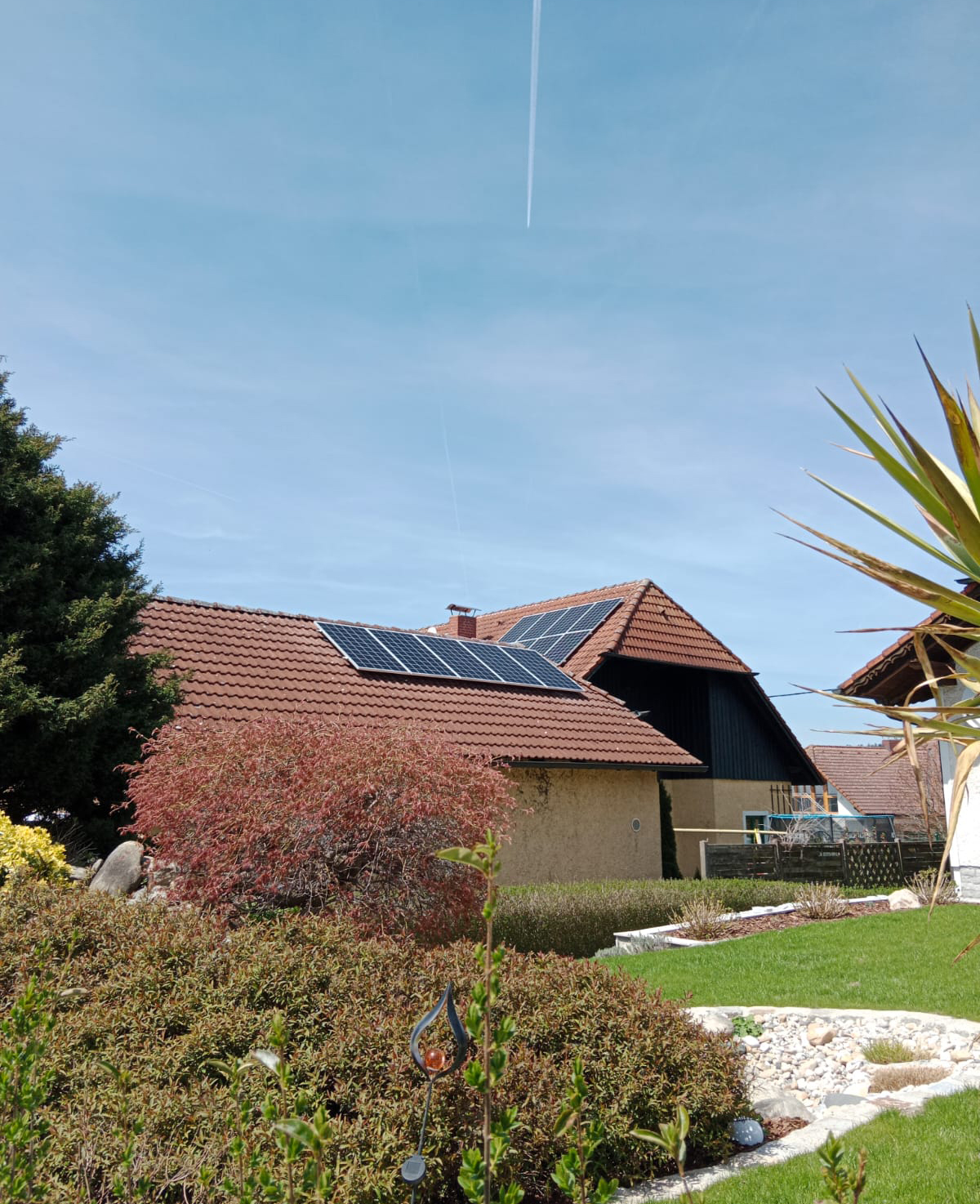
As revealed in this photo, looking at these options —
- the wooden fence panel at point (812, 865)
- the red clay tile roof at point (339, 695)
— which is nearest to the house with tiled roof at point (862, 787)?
the wooden fence panel at point (812, 865)

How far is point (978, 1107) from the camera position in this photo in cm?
568

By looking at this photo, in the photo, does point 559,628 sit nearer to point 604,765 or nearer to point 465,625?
point 465,625

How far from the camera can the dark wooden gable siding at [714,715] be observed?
26.2m

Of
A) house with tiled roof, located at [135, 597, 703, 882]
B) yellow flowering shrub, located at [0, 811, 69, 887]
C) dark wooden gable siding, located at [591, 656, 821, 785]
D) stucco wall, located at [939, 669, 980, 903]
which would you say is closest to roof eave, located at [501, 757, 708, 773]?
house with tiled roof, located at [135, 597, 703, 882]

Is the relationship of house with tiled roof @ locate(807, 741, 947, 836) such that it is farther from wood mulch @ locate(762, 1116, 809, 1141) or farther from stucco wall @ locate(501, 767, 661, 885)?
wood mulch @ locate(762, 1116, 809, 1141)

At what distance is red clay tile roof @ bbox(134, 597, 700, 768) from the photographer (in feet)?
54.9

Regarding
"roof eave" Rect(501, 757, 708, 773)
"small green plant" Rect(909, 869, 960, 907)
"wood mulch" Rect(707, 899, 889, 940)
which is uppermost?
"roof eave" Rect(501, 757, 708, 773)

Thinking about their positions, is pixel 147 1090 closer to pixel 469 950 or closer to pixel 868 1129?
pixel 469 950

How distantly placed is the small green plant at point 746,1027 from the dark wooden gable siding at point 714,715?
16.8 metres

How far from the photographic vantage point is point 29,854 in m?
10.9

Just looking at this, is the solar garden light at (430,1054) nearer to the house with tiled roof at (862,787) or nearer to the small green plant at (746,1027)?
the small green plant at (746,1027)

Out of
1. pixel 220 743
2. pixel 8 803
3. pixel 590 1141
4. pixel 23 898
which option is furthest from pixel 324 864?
pixel 590 1141

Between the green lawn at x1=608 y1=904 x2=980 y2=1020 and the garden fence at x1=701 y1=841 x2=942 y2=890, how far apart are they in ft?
16.6

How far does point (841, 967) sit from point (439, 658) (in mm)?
11828
